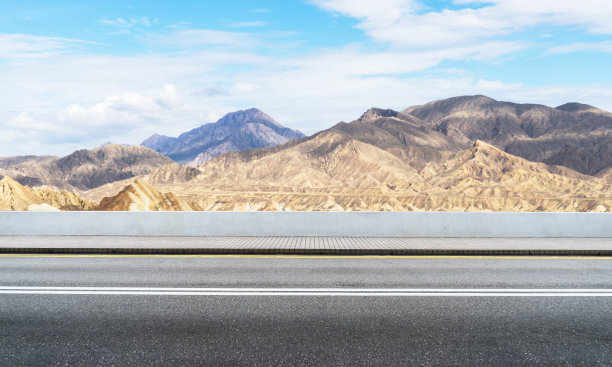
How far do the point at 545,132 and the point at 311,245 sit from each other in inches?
7298

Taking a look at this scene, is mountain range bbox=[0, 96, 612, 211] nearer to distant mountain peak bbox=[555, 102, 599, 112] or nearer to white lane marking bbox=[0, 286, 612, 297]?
distant mountain peak bbox=[555, 102, 599, 112]

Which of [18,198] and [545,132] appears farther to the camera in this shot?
[545,132]

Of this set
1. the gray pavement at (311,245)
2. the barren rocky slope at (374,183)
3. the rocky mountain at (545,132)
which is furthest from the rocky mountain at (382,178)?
the gray pavement at (311,245)

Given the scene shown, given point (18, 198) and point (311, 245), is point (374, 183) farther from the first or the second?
point (311, 245)

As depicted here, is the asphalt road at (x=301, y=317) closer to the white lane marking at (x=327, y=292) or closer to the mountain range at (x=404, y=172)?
the white lane marking at (x=327, y=292)

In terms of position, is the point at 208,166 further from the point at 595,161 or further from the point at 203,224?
the point at 203,224

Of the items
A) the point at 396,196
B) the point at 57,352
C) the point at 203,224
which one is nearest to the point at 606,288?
the point at 57,352

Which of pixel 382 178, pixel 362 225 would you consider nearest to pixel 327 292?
pixel 362 225

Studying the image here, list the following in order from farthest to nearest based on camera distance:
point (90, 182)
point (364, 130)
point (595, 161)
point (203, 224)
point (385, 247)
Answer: point (90, 182) → point (364, 130) → point (595, 161) → point (203, 224) → point (385, 247)

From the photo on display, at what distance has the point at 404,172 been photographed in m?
118

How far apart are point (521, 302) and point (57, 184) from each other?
640 ft

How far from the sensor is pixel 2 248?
37.0 feet

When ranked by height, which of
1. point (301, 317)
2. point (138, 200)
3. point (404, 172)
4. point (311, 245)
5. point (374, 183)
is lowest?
point (374, 183)

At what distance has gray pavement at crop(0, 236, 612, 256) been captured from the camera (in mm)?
11039
